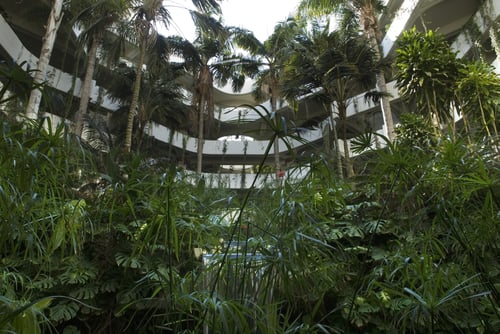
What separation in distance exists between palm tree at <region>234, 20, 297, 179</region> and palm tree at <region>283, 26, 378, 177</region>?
3785 millimetres

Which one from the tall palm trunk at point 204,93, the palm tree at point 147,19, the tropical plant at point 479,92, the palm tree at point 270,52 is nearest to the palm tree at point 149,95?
the tall palm trunk at point 204,93

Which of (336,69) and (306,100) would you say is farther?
(306,100)

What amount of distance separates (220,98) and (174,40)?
373 inches

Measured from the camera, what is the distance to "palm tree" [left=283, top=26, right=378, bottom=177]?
21.8 feet

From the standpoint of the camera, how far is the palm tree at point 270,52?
1140cm

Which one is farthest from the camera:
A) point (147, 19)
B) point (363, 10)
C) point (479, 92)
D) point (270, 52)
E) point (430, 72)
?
point (270, 52)

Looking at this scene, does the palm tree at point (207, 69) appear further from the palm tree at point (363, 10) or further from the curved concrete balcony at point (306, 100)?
the palm tree at point (363, 10)

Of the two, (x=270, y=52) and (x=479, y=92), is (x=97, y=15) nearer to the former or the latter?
(x=270, y=52)

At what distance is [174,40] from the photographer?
33.4 feet

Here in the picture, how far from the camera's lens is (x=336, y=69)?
6.57m

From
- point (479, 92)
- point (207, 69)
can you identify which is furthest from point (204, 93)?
point (479, 92)

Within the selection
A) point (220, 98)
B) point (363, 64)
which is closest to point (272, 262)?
point (363, 64)

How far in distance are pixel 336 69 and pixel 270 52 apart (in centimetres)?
555

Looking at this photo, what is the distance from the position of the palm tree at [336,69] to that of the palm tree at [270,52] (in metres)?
3.79
